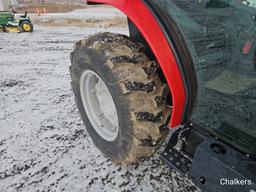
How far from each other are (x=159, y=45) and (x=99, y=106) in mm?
1074

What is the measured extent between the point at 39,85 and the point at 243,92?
10.8 ft

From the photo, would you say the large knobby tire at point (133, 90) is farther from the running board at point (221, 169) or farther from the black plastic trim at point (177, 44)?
the running board at point (221, 169)

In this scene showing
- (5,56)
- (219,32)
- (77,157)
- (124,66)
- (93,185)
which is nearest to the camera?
(219,32)

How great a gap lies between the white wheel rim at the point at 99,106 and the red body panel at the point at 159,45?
78cm

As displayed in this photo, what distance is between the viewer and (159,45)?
125 cm

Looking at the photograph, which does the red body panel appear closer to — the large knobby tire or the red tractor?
the red tractor

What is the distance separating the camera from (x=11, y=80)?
152 inches

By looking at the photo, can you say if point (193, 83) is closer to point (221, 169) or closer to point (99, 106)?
point (221, 169)

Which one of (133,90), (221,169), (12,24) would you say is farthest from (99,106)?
(12,24)

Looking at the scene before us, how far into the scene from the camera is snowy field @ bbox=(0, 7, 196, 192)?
5.80 ft

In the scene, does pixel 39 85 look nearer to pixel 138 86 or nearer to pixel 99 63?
pixel 99 63

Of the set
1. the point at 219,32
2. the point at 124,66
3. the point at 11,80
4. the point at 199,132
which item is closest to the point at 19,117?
the point at 11,80

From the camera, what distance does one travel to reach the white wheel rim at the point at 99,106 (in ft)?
6.50

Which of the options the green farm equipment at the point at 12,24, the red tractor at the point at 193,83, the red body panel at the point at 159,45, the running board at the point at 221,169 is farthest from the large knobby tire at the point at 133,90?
the green farm equipment at the point at 12,24
